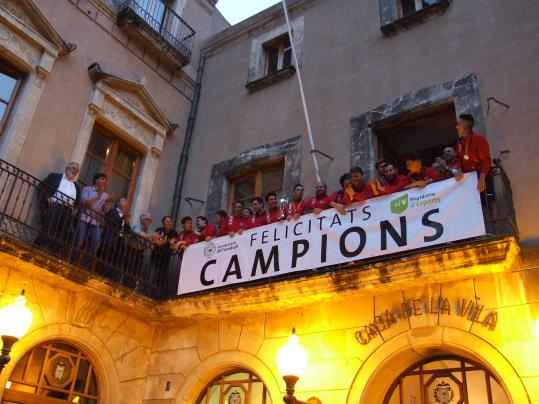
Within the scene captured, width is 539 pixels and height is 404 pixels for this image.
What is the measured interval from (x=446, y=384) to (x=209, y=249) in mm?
3830

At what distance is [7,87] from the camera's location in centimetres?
913

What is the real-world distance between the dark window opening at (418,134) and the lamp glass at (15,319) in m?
5.66

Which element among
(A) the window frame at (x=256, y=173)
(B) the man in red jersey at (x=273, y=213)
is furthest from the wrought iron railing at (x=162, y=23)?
(B) the man in red jersey at (x=273, y=213)

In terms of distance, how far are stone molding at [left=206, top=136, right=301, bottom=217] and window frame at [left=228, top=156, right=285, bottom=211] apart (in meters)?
0.07

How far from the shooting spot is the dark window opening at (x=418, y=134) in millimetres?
8867

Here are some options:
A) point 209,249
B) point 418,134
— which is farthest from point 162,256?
point 418,134

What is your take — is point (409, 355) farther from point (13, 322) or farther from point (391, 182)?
point (13, 322)

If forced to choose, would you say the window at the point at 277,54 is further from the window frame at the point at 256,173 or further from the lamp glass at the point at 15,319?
the lamp glass at the point at 15,319

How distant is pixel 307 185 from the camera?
9.40m

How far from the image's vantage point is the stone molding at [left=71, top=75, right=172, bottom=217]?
1009 cm

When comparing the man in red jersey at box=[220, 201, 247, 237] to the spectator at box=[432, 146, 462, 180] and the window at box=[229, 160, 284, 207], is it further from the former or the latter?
the spectator at box=[432, 146, 462, 180]

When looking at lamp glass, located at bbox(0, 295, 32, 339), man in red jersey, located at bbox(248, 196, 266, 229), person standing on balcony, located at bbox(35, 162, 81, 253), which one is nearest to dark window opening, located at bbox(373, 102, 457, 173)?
man in red jersey, located at bbox(248, 196, 266, 229)

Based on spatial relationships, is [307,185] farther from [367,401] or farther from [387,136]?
[367,401]

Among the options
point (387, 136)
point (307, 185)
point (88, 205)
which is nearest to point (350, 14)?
point (387, 136)
